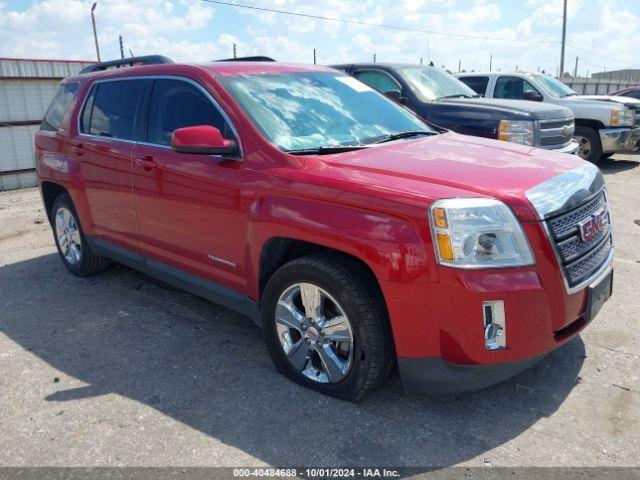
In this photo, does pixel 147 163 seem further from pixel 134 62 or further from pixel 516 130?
pixel 516 130

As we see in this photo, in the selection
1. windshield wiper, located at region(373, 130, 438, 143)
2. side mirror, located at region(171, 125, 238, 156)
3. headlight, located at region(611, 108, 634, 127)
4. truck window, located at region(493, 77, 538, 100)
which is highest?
side mirror, located at region(171, 125, 238, 156)

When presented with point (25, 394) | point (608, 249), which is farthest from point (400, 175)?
point (25, 394)

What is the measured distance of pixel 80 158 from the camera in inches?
198

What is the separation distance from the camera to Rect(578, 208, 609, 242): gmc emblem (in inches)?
119

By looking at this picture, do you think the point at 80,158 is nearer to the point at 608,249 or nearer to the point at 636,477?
the point at 608,249

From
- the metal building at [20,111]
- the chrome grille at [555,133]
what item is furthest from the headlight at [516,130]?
the metal building at [20,111]

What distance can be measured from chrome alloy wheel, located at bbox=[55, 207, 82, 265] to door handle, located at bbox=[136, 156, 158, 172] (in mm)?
1600

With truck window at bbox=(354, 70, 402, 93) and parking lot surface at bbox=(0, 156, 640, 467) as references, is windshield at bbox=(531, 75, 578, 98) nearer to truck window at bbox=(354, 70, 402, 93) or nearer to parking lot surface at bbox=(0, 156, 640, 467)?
truck window at bbox=(354, 70, 402, 93)

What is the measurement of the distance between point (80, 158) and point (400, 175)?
10.5ft

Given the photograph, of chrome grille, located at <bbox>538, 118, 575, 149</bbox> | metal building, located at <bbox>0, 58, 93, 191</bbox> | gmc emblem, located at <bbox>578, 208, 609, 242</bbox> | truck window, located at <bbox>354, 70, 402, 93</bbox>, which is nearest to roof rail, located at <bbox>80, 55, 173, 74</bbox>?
truck window, located at <bbox>354, 70, 402, 93</bbox>

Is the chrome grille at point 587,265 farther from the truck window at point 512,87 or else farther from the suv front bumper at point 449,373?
the truck window at point 512,87

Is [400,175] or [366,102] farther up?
[366,102]

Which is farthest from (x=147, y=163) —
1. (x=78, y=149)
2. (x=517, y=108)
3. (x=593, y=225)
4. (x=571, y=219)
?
(x=517, y=108)

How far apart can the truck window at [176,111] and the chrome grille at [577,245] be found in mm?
2046
